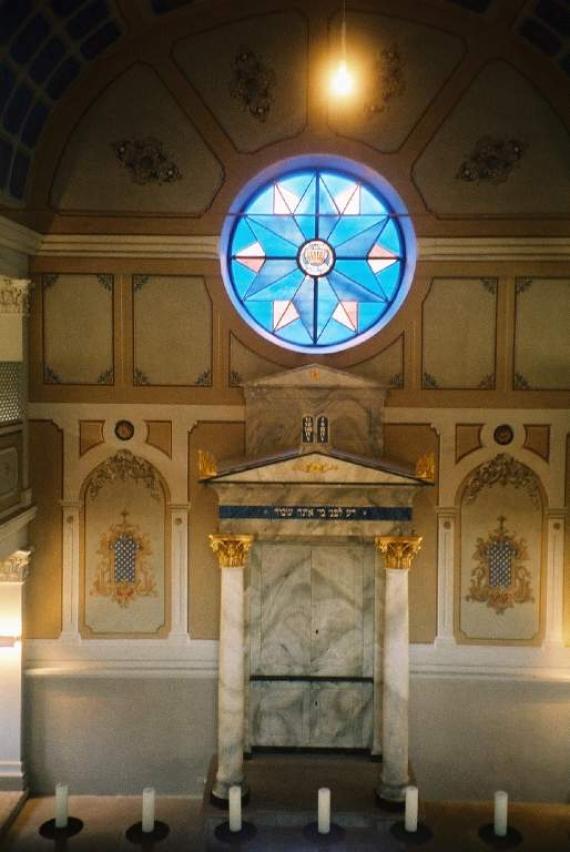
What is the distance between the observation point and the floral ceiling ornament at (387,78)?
10305mm

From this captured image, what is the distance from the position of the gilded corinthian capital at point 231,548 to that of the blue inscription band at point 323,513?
0.80 feet

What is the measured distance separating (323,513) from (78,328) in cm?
364

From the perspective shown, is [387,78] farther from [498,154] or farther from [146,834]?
[146,834]

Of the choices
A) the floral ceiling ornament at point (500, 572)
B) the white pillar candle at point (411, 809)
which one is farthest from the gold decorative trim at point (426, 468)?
the white pillar candle at point (411, 809)

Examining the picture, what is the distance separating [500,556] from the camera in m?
10.7

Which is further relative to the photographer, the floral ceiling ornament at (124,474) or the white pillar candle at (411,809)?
the floral ceiling ornament at (124,474)

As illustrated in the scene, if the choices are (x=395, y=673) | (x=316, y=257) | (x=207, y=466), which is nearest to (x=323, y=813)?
(x=395, y=673)

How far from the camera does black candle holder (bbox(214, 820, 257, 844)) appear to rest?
9234mm

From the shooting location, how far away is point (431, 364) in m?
10.6

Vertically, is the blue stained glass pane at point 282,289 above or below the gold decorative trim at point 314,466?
above

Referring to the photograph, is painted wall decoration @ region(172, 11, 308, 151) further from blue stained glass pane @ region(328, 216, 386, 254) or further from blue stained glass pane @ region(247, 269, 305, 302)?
blue stained glass pane @ region(247, 269, 305, 302)

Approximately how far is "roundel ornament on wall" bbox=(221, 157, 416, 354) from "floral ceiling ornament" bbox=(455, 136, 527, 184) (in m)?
0.99

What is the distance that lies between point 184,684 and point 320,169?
20.8ft

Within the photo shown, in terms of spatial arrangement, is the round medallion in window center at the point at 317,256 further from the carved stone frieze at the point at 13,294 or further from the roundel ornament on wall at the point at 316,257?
the carved stone frieze at the point at 13,294
